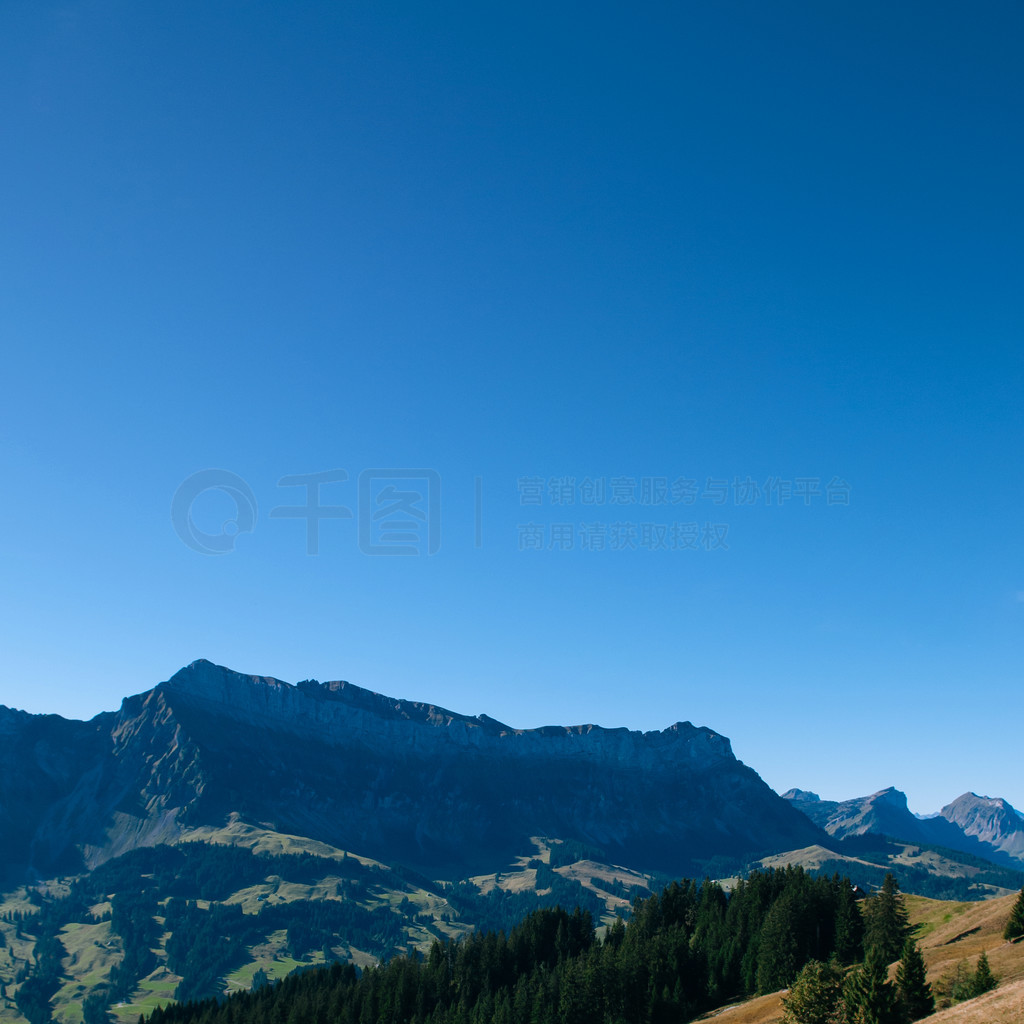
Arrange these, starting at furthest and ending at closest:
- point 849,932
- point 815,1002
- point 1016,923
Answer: point 849,932
point 1016,923
point 815,1002

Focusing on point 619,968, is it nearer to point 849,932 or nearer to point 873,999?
point 849,932

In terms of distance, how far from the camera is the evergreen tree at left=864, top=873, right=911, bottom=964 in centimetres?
12450

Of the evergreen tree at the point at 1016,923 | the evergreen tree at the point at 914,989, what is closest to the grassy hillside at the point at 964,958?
the evergreen tree at the point at 1016,923

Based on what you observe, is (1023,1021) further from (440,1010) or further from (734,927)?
(440,1010)

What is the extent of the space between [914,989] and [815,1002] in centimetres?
1046

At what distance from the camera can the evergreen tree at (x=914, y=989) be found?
86.2 metres

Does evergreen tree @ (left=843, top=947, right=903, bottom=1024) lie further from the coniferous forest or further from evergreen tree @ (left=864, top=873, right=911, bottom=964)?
the coniferous forest

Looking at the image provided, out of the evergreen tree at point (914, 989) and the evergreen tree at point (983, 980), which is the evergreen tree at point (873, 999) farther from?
the evergreen tree at point (983, 980)

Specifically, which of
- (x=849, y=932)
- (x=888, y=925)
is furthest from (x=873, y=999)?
(x=849, y=932)

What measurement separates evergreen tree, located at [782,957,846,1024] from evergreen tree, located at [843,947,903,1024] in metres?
2.93

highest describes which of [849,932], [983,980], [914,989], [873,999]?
[983,980]

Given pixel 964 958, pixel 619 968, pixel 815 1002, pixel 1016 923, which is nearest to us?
pixel 815 1002

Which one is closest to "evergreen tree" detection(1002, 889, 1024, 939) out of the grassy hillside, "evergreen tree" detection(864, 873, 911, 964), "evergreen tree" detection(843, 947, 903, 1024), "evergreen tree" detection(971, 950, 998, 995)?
the grassy hillside

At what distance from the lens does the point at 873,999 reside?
82.9m
